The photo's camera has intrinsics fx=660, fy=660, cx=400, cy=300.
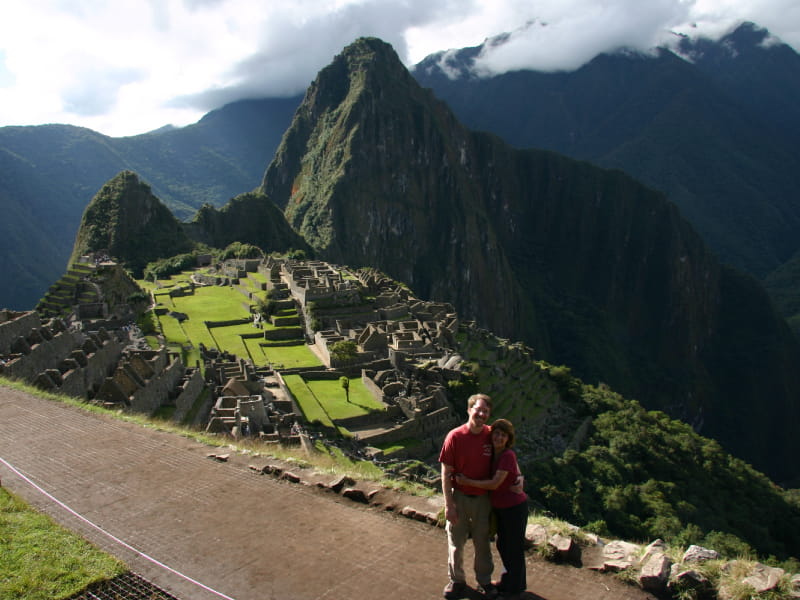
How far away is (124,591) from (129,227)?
92.5m

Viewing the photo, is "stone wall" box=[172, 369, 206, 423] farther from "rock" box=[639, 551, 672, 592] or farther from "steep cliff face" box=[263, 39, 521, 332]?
"steep cliff face" box=[263, 39, 521, 332]

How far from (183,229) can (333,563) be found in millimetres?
97027

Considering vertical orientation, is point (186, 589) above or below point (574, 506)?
above

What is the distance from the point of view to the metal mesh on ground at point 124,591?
23.1 feet

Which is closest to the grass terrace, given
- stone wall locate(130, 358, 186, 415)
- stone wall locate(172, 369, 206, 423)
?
stone wall locate(172, 369, 206, 423)

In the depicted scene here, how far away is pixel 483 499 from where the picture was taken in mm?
6840

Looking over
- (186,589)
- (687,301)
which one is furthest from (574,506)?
(687,301)

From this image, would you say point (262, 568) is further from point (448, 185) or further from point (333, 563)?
point (448, 185)

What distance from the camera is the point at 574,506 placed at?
2964 cm

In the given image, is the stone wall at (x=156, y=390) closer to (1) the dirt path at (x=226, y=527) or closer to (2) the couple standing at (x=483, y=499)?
(1) the dirt path at (x=226, y=527)

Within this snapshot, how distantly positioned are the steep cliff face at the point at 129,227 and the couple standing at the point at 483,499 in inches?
3308

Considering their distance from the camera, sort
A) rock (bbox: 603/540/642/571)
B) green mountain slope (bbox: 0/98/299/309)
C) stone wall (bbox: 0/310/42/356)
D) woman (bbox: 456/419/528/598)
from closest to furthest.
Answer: woman (bbox: 456/419/528/598) → rock (bbox: 603/540/642/571) → stone wall (bbox: 0/310/42/356) → green mountain slope (bbox: 0/98/299/309)

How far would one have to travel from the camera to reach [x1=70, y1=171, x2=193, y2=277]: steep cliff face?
8800 centimetres

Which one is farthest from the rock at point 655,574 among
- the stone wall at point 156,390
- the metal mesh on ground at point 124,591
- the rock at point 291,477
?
the stone wall at point 156,390
